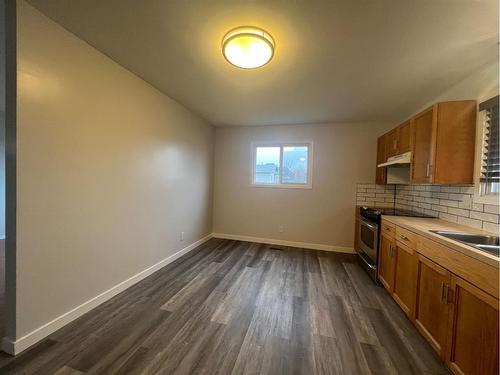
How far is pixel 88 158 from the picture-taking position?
1.93 metres

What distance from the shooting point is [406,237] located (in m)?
2.11

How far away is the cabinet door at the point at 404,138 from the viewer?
2561mm

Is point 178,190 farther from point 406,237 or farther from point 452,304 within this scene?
point 452,304

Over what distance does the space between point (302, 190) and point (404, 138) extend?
1.88 metres

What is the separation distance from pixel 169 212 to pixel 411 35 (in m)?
3.31

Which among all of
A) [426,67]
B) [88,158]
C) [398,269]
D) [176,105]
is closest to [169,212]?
[88,158]

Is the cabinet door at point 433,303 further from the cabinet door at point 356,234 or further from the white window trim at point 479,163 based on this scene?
the cabinet door at point 356,234

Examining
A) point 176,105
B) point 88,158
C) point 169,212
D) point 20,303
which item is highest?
point 176,105

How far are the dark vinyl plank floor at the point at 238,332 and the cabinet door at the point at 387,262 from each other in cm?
15

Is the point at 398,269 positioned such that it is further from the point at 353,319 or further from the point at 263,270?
the point at 263,270

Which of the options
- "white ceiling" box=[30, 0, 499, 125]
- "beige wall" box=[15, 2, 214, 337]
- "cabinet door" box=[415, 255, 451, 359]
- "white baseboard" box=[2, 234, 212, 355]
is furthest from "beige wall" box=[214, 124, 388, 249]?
"cabinet door" box=[415, 255, 451, 359]

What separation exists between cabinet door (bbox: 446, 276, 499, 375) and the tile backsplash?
918 mm

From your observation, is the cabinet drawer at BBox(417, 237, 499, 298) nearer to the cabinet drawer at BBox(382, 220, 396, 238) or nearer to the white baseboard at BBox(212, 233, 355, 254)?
the cabinet drawer at BBox(382, 220, 396, 238)

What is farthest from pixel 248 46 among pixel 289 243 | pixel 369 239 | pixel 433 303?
pixel 289 243
